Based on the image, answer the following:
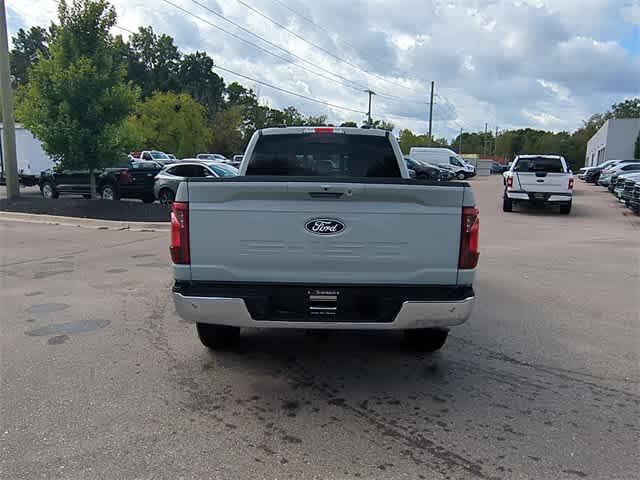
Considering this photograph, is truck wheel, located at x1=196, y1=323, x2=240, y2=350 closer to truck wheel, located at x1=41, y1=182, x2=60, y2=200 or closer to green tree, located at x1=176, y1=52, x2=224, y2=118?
truck wheel, located at x1=41, y1=182, x2=60, y2=200

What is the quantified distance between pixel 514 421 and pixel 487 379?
680 millimetres

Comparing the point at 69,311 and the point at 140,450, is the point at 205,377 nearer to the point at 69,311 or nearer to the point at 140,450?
the point at 140,450

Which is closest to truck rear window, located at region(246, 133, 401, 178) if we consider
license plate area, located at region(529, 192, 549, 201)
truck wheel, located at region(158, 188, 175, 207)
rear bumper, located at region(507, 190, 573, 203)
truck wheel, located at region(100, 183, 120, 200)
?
truck wheel, located at region(158, 188, 175, 207)

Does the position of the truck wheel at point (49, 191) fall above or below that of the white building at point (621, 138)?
below

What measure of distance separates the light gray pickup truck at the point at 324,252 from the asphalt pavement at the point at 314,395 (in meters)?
0.69

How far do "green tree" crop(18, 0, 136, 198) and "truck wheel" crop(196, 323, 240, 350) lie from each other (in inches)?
460

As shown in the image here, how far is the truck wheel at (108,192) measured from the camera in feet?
58.9

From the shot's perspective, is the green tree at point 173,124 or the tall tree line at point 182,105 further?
the green tree at point 173,124

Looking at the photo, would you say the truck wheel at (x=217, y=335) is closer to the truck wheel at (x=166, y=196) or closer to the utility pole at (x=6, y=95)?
the truck wheel at (x=166, y=196)

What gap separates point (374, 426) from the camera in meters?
3.43

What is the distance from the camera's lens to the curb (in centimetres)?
1318

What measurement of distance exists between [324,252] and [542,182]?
15171mm

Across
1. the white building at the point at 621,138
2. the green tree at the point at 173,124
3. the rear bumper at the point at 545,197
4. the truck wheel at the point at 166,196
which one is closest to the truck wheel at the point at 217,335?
the truck wheel at the point at 166,196

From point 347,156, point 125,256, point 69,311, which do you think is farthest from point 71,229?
point 347,156
